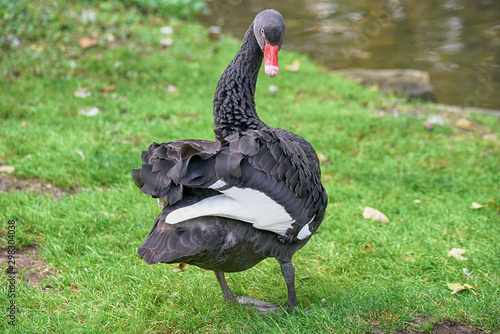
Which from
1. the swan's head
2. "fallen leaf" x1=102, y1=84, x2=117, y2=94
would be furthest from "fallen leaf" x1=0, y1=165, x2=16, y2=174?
the swan's head

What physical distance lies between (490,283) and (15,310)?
8.59ft

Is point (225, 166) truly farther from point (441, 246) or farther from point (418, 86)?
point (418, 86)

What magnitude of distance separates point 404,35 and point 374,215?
20.5ft

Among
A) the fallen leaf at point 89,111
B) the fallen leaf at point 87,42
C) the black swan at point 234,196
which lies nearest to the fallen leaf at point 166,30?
the fallen leaf at point 87,42

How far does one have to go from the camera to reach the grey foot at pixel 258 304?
290 centimetres

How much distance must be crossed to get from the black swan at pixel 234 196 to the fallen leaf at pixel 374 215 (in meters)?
1.19

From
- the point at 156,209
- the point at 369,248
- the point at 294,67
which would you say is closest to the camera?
the point at 369,248

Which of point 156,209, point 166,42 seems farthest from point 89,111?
point 166,42

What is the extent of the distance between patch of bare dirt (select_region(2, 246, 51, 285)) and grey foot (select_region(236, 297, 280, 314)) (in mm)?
1178

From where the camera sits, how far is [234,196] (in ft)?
7.70

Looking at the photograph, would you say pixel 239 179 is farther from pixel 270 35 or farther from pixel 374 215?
pixel 374 215

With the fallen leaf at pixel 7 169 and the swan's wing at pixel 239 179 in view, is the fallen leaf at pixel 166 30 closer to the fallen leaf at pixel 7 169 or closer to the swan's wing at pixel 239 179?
the fallen leaf at pixel 7 169

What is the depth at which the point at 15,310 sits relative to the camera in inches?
110

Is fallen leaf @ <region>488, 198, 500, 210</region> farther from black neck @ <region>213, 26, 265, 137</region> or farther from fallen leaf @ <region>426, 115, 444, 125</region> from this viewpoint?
black neck @ <region>213, 26, 265, 137</region>
